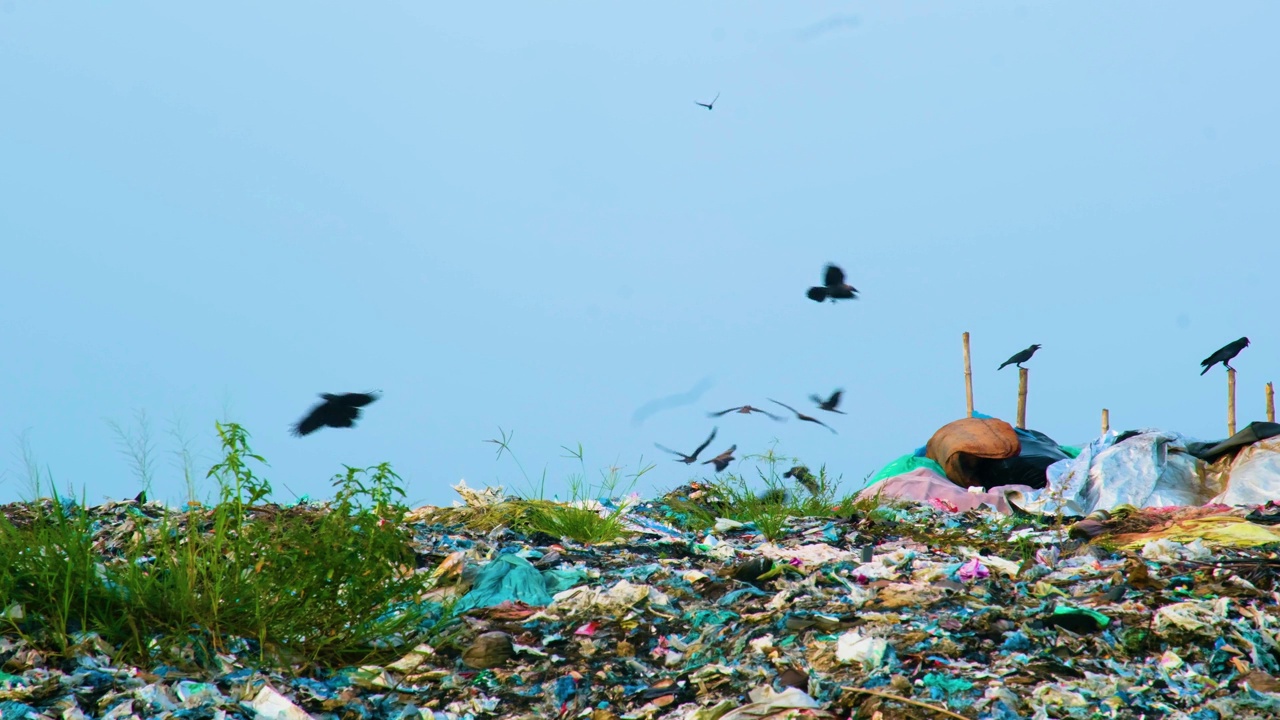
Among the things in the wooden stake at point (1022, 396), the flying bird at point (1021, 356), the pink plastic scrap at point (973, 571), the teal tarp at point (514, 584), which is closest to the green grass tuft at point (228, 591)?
the teal tarp at point (514, 584)

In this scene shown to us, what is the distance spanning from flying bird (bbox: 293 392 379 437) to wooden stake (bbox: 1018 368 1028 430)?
8137 millimetres

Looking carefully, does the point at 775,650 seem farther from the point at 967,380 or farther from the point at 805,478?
the point at 967,380

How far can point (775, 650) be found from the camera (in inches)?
110

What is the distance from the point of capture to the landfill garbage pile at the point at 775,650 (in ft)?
8.28

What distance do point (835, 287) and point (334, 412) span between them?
10.6ft

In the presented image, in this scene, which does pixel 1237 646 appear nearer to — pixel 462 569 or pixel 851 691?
pixel 851 691

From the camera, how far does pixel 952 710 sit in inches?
95.3

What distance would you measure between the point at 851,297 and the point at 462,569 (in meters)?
3.12

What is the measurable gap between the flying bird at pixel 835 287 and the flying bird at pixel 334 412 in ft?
10.2

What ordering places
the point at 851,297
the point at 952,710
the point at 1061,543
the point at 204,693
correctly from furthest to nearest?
the point at 851,297, the point at 1061,543, the point at 204,693, the point at 952,710

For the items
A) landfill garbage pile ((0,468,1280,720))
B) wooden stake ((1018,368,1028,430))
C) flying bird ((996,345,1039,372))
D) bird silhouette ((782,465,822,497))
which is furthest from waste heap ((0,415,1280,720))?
wooden stake ((1018,368,1028,430))

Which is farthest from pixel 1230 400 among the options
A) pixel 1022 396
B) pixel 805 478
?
pixel 805 478

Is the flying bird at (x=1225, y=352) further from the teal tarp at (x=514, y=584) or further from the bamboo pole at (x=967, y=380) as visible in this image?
the teal tarp at (x=514, y=584)

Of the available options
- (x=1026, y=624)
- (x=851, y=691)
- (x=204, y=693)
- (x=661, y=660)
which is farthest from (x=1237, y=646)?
(x=204, y=693)
